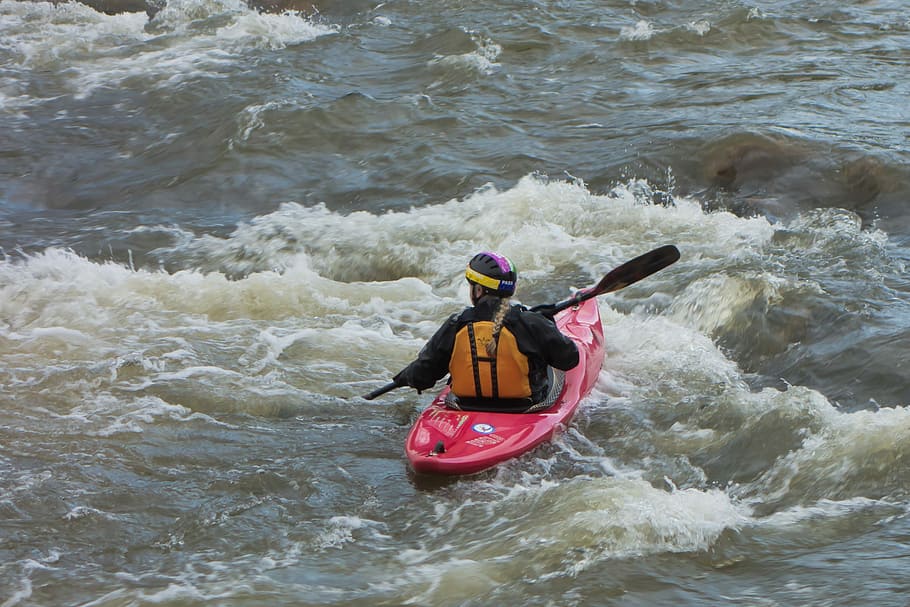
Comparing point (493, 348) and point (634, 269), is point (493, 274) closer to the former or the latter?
point (493, 348)

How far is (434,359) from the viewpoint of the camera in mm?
5406

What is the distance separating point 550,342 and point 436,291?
2.60 meters

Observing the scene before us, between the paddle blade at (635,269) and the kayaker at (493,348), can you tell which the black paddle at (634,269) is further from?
the kayaker at (493,348)

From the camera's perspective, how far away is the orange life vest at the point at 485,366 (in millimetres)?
5254

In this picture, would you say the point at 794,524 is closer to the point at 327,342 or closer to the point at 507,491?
the point at 507,491

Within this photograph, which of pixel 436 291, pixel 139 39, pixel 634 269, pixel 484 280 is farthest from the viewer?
pixel 139 39

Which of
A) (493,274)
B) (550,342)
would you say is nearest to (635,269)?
(550,342)

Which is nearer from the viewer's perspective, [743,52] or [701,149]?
[701,149]

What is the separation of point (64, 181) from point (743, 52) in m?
6.94

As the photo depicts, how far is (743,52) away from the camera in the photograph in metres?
11.7

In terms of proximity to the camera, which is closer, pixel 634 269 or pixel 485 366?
pixel 485 366

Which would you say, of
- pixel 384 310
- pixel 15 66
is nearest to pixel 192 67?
pixel 15 66

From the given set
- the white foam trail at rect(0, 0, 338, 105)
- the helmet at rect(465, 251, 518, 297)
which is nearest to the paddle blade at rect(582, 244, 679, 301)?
→ the helmet at rect(465, 251, 518, 297)

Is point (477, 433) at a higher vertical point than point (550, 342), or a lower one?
lower
